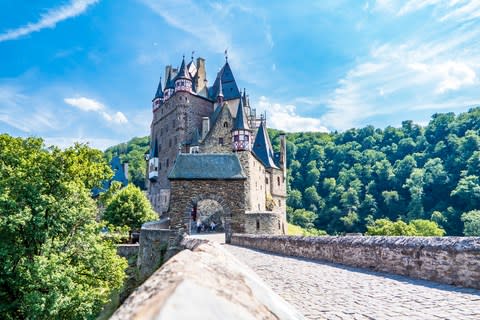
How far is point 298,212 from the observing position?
75.9 m

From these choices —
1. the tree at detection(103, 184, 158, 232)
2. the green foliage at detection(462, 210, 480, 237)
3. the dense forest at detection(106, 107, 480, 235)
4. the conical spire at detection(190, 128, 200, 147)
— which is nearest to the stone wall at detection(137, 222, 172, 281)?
the tree at detection(103, 184, 158, 232)

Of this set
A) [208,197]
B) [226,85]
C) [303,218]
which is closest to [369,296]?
[208,197]

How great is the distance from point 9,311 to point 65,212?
393 cm

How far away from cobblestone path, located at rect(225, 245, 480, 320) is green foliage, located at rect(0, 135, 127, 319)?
814 cm

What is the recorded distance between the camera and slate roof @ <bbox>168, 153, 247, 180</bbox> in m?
21.7

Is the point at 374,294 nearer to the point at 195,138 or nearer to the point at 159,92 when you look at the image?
the point at 195,138

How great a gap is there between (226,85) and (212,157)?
31.2 meters

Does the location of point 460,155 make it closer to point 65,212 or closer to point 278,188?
point 278,188

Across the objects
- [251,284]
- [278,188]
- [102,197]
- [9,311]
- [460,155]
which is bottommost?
[9,311]

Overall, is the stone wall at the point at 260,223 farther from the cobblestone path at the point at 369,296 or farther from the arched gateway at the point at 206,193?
the cobblestone path at the point at 369,296

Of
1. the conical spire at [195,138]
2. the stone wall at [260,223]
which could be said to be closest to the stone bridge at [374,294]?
the stone wall at [260,223]

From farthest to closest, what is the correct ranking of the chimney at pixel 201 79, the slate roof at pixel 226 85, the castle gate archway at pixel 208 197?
the chimney at pixel 201 79 → the slate roof at pixel 226 85 → the castle gate archway at pixel 208 197

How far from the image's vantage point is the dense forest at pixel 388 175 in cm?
6850

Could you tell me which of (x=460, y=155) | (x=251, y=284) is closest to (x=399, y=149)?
(x=460, y=155)
